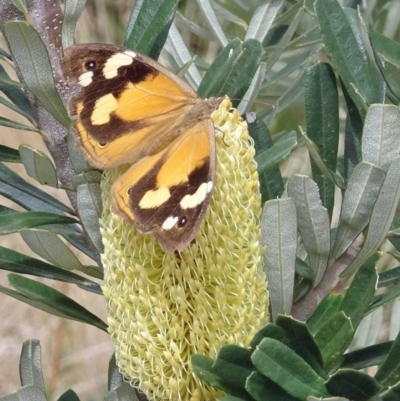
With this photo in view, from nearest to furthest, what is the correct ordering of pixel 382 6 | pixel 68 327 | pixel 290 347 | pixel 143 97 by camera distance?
pixel 290 347, pixel 143 97, pixel 382 6, pixel 68 327

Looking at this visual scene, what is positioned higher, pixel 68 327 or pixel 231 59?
pixel 231 59

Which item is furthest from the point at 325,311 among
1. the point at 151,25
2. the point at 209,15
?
the point at 209,15

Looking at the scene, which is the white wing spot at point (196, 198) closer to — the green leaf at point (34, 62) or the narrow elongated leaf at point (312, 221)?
the narrow elongated leaf at point (312, 221)

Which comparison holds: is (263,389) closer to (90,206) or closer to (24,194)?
(90,206)

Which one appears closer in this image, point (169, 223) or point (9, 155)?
point (169, 223)

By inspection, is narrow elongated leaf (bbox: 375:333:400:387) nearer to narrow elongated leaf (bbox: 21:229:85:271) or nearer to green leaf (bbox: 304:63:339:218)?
green leaf (bbox: 304:63:339:218)

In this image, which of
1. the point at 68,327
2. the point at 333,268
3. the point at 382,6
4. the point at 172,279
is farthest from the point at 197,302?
the point at 68,327

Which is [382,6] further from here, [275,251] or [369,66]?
[275,251]
